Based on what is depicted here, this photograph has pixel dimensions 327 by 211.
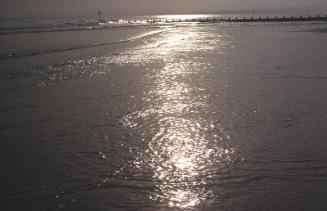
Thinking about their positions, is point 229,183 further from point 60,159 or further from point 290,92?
point 290,92

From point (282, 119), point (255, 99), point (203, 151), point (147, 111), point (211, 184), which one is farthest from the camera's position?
point (255, 99)

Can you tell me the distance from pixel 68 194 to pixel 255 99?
737 cm

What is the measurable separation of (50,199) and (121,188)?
1.07m

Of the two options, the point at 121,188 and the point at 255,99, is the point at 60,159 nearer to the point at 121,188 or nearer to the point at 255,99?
the point at 121,188

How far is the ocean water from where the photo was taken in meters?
5.94

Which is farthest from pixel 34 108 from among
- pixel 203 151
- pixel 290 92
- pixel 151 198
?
pixel 290 92

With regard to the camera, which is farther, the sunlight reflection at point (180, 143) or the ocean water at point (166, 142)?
the sunlight reflection at point (180, 143)

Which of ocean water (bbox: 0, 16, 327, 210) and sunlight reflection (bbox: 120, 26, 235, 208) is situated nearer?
ocean water (bbox: 0, 16, 327, 210)

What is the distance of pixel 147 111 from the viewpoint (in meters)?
10.8

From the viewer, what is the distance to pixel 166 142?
26.9 feet

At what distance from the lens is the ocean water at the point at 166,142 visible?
234 inches

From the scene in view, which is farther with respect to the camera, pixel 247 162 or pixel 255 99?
pixel 255 99

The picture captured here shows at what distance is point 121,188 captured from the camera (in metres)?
6.18

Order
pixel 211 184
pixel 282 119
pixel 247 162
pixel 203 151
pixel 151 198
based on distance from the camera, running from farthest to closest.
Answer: pixel 282 119
pixel 203 151
pixel 247 162
pixel 211 184
pixel 151 198
